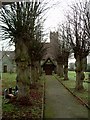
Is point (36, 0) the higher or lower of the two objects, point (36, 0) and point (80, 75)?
the higher

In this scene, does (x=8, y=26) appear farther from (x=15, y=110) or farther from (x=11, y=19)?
(x=15, y=110)

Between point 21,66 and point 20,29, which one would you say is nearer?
point 20,29

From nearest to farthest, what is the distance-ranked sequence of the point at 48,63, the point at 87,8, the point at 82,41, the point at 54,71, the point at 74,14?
the point at 87,8, the point at 82,41, the point at 74,14, the point at 48,63, the point at 54,71

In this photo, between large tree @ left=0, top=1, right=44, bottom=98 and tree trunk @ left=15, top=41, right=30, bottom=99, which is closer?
large tree @ left=0, top=1, right=44, bottom=98

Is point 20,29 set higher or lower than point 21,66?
higher

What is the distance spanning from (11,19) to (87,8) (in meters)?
8.43

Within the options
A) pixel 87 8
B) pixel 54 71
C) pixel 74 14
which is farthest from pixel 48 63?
pixel 87 8

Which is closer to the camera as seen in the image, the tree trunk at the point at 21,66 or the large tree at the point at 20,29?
the large tree at the point at 20,29

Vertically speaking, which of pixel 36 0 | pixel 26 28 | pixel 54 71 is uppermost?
pixel 36 0

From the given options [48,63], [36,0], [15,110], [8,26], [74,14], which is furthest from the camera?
[48,63]

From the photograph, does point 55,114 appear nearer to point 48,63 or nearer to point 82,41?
point 82,41

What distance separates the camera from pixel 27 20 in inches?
573

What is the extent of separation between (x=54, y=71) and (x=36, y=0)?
59.0 m

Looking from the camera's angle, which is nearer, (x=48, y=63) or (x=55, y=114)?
Result: (x=55, y=114)
